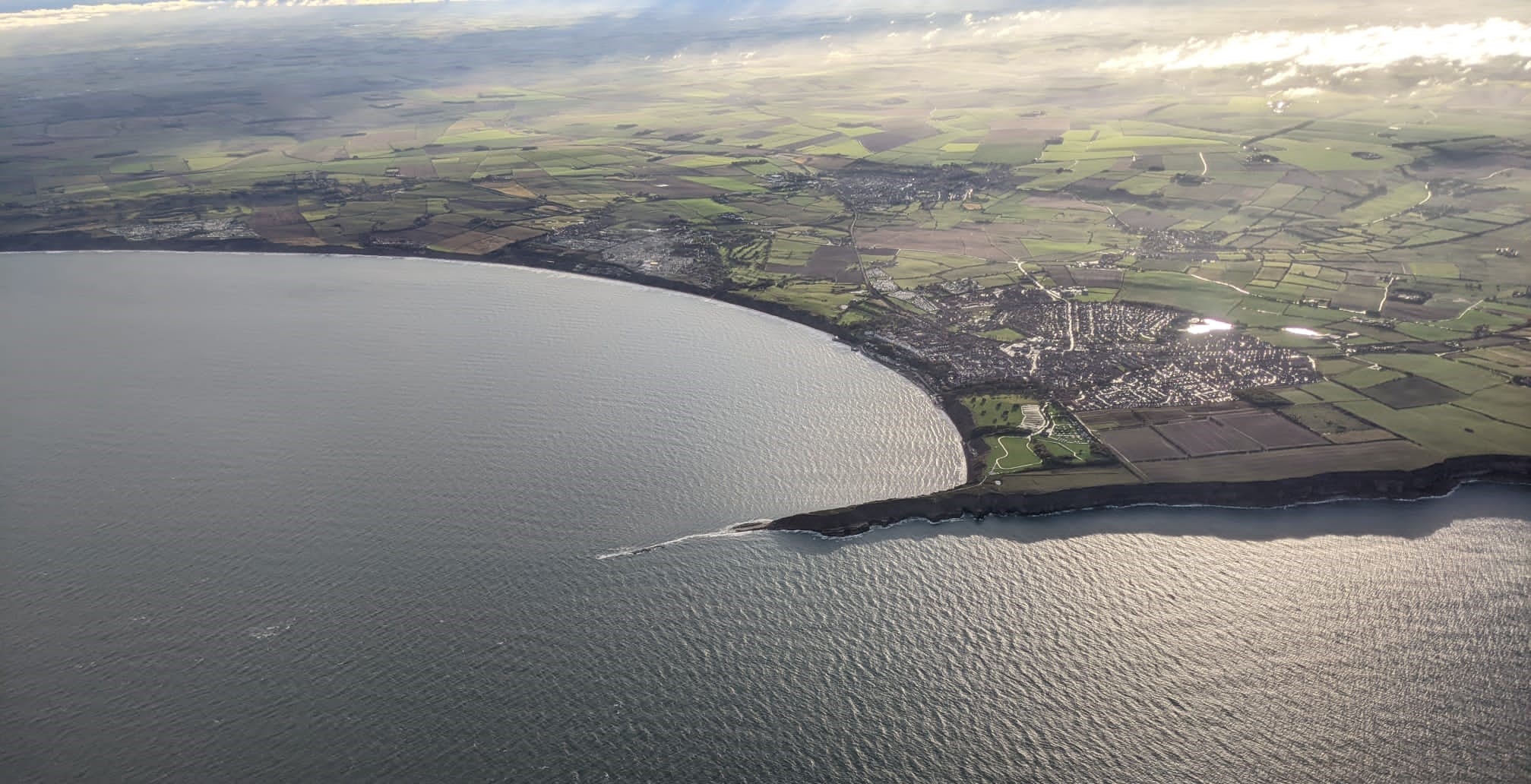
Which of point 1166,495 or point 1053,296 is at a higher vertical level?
point 1053,296

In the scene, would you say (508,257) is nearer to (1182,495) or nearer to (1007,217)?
(1007,217)

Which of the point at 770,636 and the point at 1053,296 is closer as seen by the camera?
the point at 770,636

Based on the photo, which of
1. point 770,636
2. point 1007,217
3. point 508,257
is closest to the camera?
point 770,636

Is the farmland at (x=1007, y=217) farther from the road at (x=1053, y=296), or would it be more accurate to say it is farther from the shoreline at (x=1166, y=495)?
the shoreline at (x=1166, y=495)

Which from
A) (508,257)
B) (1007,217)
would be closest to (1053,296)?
(1007,217)

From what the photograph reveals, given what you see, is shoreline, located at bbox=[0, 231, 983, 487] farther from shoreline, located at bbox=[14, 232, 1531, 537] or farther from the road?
shoreline, located at bbox=[14, 232, 1531, 537]

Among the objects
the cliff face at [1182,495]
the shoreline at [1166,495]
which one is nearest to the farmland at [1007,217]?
the shoreline at [1166,495]

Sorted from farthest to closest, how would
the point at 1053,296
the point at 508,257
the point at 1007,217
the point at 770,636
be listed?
the point at 1007,217
the point at 508,257
the point at 1053,296
the point at 770,636
